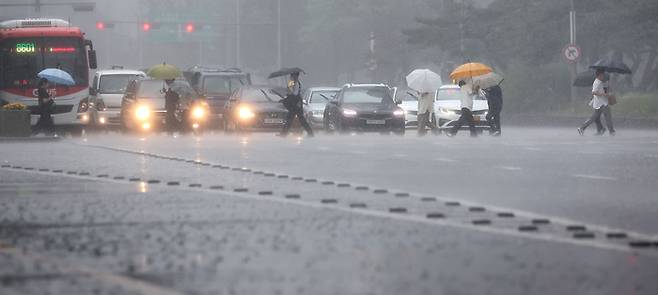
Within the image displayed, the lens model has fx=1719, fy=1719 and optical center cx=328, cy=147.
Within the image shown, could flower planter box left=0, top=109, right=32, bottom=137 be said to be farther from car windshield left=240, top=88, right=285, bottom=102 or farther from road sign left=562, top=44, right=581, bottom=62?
road sign left=562, top=44, right=581, bottom=62

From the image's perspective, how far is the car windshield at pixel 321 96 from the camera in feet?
175

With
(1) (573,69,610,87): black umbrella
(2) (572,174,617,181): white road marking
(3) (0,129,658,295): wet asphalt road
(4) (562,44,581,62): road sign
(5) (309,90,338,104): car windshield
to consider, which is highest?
(4) (562,44,581,62): road sign

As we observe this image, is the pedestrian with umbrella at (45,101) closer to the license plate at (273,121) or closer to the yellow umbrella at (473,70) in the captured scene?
the license plate at (273,121)

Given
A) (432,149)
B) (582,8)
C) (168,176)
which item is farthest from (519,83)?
(168,176)

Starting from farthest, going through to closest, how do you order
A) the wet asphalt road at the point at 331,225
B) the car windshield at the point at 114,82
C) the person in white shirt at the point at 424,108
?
1. the car windshield at the point at 114,82
2. the person in white shirt at the point at 424,108
3. the wet asphalt road at the point at 331,225

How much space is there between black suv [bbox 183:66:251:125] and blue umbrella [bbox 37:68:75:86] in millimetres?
4211

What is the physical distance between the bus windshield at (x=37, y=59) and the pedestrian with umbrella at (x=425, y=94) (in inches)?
397

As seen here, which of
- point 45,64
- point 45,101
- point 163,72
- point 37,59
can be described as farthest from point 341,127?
point 163,72

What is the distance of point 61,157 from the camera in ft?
99.1

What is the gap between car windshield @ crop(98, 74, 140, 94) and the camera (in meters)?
53.9

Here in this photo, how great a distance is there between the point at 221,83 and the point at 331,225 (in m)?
38.9

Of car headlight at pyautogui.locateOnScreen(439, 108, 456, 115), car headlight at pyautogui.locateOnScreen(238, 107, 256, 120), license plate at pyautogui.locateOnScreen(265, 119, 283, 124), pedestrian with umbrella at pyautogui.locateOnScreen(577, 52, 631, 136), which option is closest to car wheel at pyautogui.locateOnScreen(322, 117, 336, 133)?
license plate at pyautogui.locateOnScreen(265, 119, 283, 124)

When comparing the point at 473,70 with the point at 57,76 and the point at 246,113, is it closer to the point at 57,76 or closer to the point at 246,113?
the point at 246,113

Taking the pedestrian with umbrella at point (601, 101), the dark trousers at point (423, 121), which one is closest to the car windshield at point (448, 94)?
the dark trousers at point (423, 121)
